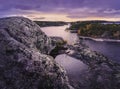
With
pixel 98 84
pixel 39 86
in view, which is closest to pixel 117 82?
pixel 98 84

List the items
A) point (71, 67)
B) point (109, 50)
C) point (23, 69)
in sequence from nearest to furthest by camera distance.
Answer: point (23, 69), point (71, 67), point (109, 50)

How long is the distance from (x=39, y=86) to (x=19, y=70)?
757mm

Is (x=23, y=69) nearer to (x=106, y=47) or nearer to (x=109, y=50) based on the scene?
(x=109, y=50)

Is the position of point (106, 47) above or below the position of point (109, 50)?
below

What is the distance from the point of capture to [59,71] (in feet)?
23.2

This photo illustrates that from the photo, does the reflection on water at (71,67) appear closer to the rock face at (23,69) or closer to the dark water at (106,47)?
the rock face at (23,69)

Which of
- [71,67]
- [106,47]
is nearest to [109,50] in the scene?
[106,47]

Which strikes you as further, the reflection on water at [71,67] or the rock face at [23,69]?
the reflection on water at [71,67]

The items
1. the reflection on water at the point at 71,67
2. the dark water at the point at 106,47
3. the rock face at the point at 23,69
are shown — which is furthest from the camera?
the dark water at the point at 106,47

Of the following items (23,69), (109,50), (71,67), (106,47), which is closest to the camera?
(23,69)

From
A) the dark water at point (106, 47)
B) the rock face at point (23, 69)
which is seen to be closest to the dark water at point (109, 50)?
the dark water at point (106, 47)

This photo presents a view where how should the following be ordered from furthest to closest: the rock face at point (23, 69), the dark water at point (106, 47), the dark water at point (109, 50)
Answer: the dark water at point (106, 47) → the dark water at point (109, 50) → the rock face at point (23, 69)

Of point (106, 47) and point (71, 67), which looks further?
point (106, 47)

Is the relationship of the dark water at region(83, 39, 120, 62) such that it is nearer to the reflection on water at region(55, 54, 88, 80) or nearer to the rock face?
the reflection on water at region(55, 54, 88, 80)
